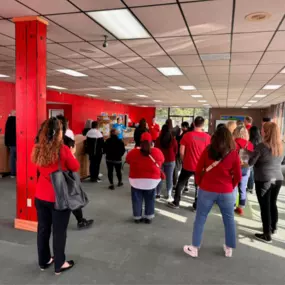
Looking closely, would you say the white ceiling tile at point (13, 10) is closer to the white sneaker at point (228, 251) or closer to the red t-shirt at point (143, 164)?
the red t-shirt at point (143, 164)

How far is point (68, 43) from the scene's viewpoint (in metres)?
3.84

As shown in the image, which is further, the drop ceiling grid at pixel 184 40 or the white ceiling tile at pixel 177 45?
the white ceiling tile at pixel 177 45

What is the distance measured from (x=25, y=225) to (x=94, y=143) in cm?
263

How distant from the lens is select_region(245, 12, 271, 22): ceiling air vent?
2.62 m

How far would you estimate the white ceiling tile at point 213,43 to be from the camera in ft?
11.1

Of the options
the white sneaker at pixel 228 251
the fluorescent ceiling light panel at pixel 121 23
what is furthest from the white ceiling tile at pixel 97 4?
the white sneaker at pixel 228 251

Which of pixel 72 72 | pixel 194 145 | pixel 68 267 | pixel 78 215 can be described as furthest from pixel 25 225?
pixel 72 72

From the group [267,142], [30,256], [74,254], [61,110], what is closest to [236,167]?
[267,142]

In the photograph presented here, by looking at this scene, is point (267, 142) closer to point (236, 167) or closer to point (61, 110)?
point (236, 167)

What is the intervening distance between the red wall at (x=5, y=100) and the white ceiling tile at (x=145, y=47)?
20.0ft

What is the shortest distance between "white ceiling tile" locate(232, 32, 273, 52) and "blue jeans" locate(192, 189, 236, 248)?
7.05 ft

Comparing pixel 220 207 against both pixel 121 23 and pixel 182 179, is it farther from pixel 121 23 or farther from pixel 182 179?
pixel 121 23

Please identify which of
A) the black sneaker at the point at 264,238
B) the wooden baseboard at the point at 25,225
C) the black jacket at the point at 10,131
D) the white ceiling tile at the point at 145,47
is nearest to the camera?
the black sneaker at the point at 264,238

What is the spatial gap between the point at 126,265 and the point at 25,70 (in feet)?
8.09
